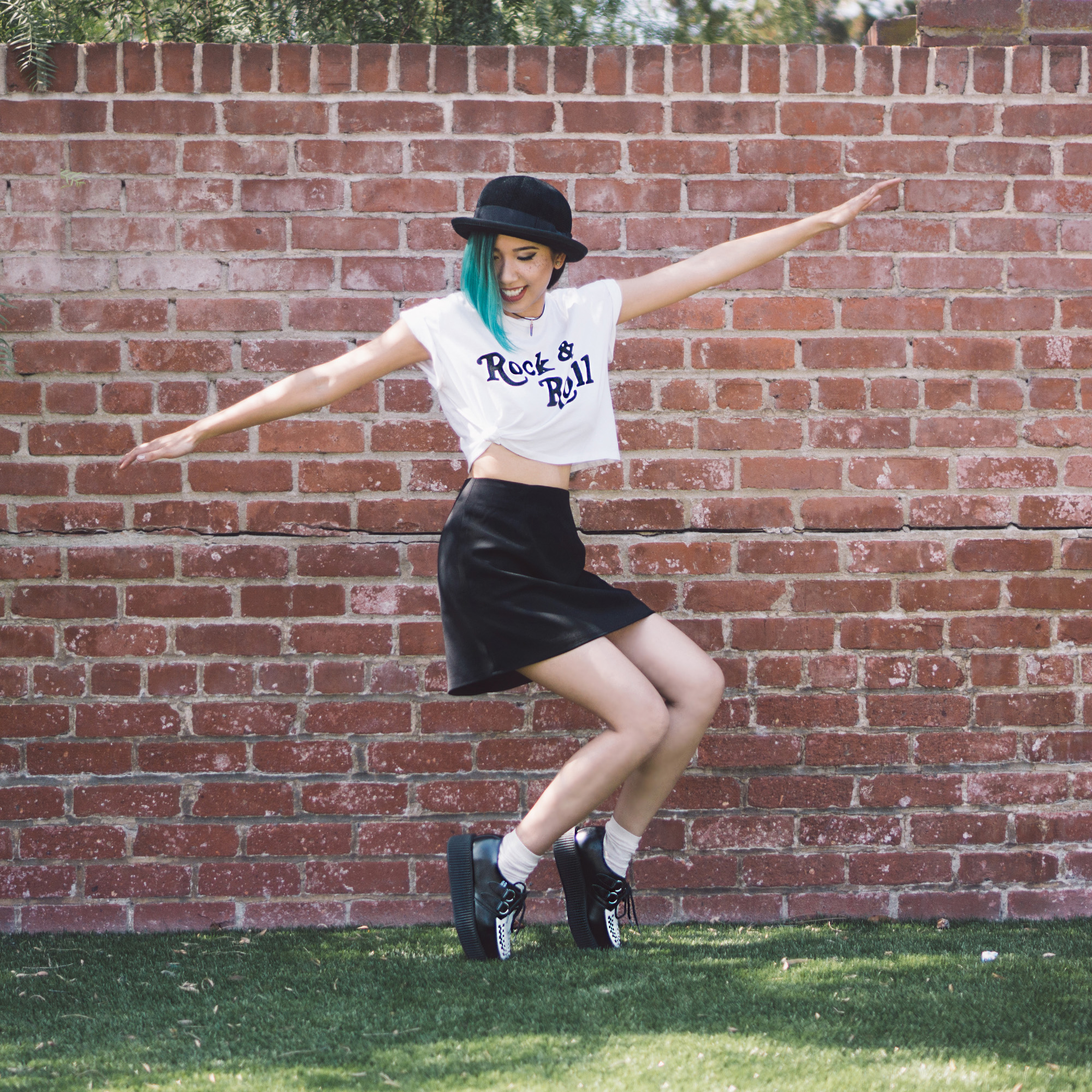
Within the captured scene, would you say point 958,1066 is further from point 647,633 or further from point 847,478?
point 847,478

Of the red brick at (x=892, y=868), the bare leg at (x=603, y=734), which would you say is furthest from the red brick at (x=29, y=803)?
the red brick at (x=892, y=868)

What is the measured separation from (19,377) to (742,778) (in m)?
2.47

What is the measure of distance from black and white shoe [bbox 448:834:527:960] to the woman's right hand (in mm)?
1228

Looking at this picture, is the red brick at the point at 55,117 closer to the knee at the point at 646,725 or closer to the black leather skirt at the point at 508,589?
the black leather skirt at the point at 508,589

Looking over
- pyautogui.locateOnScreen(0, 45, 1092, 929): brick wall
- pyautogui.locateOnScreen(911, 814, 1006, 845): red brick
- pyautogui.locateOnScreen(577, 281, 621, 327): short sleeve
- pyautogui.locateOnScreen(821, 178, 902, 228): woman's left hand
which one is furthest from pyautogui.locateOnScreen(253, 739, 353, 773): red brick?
pyautogui.locateOnScreen(821, 178, 902, 228): woman's left hand

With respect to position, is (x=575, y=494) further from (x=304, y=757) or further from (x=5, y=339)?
(x=5, y=339)

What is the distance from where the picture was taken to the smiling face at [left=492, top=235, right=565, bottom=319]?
2791 millimetres

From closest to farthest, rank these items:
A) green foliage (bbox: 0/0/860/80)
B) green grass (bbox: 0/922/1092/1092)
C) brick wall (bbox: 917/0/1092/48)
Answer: green grass (bbox: 0/922/1092/1092) → brick wall (bbox: 917/0/1092/48) → green foliage (bbox: 0/0/860/80)

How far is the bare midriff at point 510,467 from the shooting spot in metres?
2.84

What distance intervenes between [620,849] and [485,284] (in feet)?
4.91

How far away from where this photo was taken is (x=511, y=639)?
278 centimetres

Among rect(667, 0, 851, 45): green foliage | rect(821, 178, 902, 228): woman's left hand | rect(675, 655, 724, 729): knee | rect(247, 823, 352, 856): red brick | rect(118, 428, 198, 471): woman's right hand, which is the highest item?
rect(667, 0, 851, 45): green foliage

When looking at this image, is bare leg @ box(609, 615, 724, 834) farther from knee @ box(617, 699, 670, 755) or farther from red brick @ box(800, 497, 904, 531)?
red brick @ box(800, 497, 904, 531)

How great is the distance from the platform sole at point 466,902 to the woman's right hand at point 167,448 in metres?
1.23
